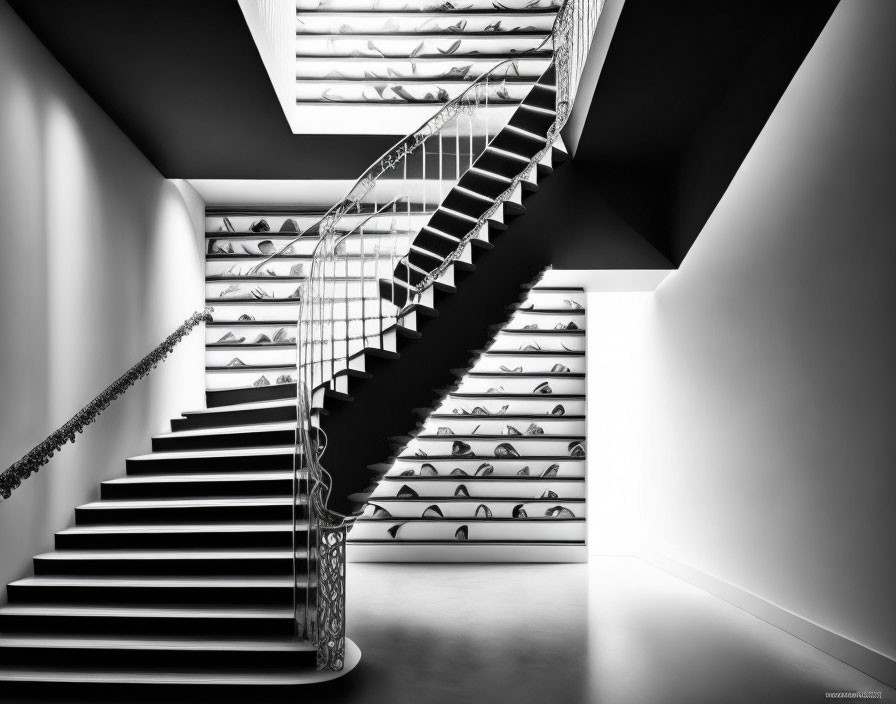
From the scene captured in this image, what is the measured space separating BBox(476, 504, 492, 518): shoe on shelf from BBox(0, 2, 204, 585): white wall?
128 inches

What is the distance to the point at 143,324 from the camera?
20.1 feet

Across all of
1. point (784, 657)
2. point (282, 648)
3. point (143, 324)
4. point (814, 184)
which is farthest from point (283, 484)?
point (814, 184)

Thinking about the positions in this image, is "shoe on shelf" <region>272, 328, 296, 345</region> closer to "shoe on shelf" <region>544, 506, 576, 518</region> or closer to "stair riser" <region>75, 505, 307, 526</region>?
"stair riser" <region>75, 505, 307, 526</region>

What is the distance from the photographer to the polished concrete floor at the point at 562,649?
3857mm

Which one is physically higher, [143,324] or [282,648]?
[143,324]

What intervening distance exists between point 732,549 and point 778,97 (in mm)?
3508

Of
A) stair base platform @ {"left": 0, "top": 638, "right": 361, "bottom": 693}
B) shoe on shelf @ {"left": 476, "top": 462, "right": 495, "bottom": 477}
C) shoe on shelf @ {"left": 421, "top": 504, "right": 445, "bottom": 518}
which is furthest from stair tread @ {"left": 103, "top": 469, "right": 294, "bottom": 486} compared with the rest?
shoe on shelf @ {"left": 476, "top": 462, "right": 495, "bottom": 477}

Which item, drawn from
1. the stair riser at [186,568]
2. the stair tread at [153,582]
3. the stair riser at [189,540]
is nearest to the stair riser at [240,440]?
the stair riser at [189,540]

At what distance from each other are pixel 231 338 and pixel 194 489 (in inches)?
99.5

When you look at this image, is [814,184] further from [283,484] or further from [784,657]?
[283,484]

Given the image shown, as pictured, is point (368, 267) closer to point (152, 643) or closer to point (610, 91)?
point (610, 91)

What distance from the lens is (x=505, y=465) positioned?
7.61m

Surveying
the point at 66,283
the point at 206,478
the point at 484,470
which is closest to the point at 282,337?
the point at 206,478

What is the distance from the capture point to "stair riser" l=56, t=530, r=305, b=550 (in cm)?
478
